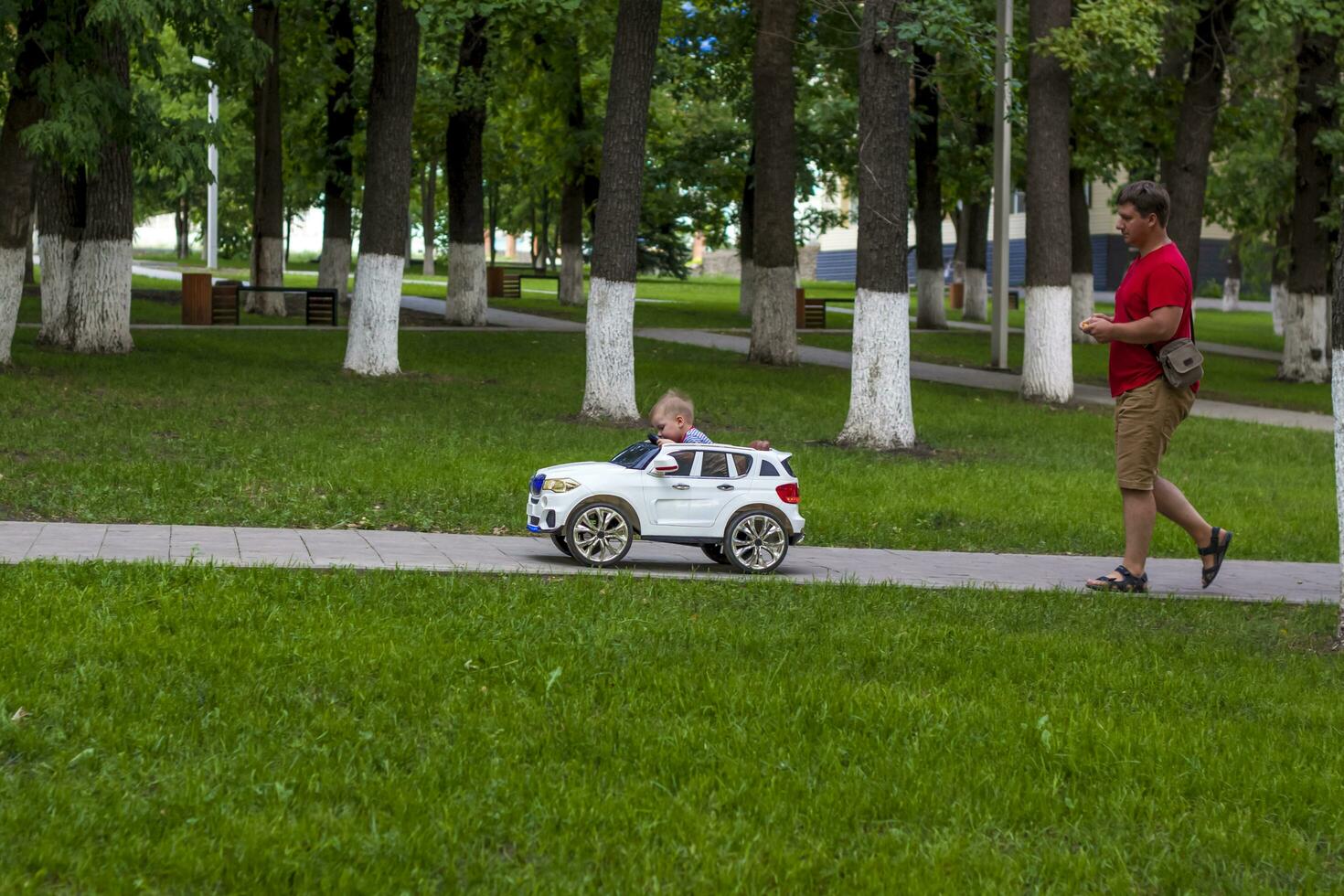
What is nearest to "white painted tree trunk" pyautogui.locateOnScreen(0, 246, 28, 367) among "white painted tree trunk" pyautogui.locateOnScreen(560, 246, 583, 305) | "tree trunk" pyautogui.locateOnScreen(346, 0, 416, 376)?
"tree trunk" pyautogui.locateOnScreen(346, 0, 416, 376)

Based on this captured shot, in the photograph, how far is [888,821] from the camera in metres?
4.85

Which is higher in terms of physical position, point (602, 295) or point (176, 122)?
point (176, 122)

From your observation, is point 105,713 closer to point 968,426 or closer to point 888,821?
point 888,821

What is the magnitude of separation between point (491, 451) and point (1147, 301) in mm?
6942

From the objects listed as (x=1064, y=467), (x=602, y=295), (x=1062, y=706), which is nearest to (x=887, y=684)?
(x=1062, y=706)

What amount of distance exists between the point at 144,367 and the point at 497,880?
57.6 ft

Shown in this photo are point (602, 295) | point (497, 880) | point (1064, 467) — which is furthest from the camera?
point (602, 295)

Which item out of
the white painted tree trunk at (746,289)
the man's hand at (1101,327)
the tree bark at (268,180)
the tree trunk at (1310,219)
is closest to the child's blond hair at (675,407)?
the man's hand at (1101,327)

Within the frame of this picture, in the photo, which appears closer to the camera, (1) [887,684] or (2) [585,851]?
(2) [585,851]

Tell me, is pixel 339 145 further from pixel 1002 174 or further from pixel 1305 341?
pixel 1305 341

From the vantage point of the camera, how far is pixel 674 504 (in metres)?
9.37

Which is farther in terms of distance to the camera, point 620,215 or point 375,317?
point 375,317

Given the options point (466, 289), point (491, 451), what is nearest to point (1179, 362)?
point (491, 451)

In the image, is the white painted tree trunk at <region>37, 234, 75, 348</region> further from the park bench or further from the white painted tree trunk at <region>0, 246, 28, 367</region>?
the park bench
